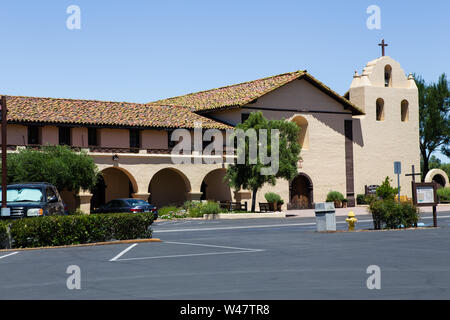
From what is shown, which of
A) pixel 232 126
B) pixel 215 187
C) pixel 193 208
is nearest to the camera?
pixel 193 208

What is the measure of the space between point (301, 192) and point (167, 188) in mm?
10250

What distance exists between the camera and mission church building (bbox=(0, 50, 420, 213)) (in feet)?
139

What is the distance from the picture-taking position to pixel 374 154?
54.7 metres

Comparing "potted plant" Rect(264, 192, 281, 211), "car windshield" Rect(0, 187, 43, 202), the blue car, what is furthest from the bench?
"car windshield" Rect(0, 187, 43, 202)

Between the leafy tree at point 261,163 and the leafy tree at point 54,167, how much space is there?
939 centimetres

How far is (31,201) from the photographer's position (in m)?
22.1

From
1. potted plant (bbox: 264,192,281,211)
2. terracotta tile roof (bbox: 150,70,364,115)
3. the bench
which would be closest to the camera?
the bench

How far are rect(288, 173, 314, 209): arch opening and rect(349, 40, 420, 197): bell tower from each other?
14.4 ft

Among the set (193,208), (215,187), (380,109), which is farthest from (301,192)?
(193,208)

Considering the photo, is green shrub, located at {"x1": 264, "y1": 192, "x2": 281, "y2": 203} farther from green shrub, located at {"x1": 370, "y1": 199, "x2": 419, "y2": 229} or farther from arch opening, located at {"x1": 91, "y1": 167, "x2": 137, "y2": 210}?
green shrub, located at {"x1": 370, "y1": 199, "x2": 419, "y2": 229}

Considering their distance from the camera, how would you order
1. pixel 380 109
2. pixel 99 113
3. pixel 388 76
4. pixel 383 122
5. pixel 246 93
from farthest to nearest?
1. pixel 388 76
2. pixel 380 109
3. pixel 383 122
4. pixel 246 93
5. pixel 99 113

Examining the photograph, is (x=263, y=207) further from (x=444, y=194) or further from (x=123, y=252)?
(x=123, y=252)

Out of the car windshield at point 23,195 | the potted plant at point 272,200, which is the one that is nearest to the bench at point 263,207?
the potted plant at point 272,200
